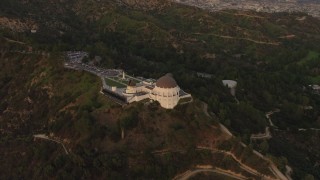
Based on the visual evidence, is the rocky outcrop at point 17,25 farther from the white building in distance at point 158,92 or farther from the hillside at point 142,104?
the white building in distance at point 158,92

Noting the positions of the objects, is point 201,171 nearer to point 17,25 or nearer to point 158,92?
point 158,92

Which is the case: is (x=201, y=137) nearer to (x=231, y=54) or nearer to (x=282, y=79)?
(x=282, y=79)

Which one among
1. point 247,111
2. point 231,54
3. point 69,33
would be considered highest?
point 247,111

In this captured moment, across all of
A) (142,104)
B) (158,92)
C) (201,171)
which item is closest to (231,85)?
(158,92)

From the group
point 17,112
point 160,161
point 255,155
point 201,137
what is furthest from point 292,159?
point 17,112

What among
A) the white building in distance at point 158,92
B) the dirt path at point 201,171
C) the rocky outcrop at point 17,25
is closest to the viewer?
the dirt path at point 201,171

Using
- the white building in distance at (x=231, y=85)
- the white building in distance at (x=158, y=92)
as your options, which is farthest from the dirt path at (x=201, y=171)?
the white building in distance at (x=231, y=85)

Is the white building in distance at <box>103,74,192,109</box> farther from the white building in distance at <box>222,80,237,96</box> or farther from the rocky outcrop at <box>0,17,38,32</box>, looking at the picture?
the rocky outcrop at <box>0,17,38,32</box>
